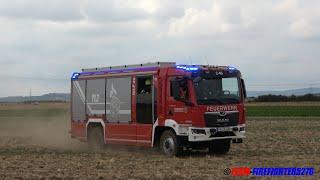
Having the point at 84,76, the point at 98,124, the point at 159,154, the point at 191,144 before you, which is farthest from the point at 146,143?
the point at 84,76

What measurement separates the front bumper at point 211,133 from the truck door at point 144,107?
5.99 ft

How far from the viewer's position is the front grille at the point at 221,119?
60.5 ft

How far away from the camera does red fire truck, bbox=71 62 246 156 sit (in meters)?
18.4

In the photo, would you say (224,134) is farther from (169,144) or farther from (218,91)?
(169,144)

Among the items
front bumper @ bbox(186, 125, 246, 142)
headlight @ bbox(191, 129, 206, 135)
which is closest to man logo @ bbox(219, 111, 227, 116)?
front bumper @ bbox(186, 125, 246, 142)

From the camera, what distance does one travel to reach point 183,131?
61.0 feet

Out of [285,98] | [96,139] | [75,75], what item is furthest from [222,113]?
[285,98]

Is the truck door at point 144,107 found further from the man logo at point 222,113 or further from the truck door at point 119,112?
the man logo at point 222,113

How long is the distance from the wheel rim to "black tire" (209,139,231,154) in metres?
1.52

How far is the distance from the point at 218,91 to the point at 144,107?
8.80 ft

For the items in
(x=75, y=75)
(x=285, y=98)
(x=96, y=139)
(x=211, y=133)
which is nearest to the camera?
(x=211, y=133)

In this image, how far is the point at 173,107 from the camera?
18859 mm

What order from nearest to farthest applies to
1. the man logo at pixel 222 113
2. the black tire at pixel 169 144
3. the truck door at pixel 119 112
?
the man logo at pixel 222 113 < the black tire at pixel 169 144 < the truck door at pixel 119 112

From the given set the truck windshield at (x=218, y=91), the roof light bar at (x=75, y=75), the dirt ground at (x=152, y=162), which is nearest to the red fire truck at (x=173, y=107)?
the truck windshield at (x=218, y=91)
